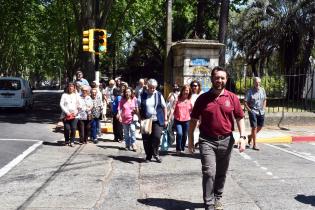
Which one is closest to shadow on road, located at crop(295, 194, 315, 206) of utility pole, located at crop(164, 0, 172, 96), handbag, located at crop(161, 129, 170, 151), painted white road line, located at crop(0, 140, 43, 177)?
handbag, located at crop(161, 129, 170, 151)

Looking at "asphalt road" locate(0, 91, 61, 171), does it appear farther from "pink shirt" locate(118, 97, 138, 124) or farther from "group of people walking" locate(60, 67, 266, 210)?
"pink shirt" locate(118, 97, 138, 124)

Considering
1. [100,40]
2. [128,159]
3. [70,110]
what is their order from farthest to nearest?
[100,40] → [70,110] → [128,159]

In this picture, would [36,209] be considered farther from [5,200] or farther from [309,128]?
[309,128]

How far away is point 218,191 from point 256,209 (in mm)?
509

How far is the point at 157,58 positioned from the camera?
127 feet

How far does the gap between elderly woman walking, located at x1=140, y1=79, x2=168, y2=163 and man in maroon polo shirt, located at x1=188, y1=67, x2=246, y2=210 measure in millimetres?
3444

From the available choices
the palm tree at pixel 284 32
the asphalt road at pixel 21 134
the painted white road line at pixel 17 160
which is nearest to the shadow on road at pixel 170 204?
the painted white road line at pixel 17 160

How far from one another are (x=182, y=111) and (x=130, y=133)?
56.0 inches

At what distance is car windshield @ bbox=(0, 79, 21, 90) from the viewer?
22344 mm

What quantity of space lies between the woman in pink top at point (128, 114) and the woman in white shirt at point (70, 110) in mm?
1278

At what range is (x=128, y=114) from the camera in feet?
36.3

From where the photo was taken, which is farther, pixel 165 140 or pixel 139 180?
pixel 165 140

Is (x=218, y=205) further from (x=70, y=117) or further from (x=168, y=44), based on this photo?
(x=168, y=44)

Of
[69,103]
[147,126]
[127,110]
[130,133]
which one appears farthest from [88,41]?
[147,126]
